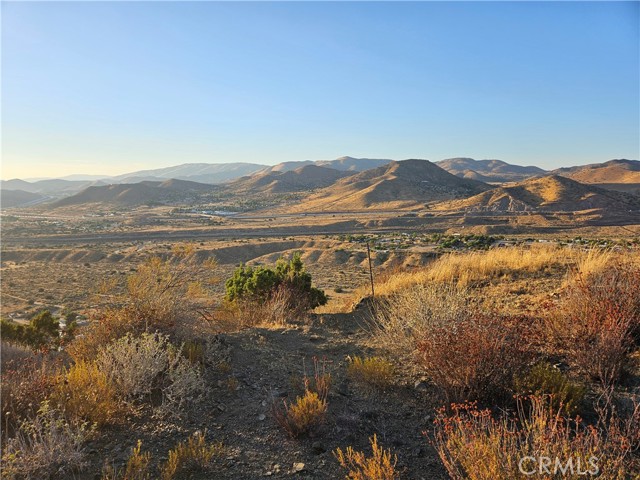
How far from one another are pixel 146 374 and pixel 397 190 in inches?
4877

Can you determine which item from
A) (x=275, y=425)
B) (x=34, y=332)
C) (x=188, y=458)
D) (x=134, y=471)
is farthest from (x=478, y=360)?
(x=34, y=332)

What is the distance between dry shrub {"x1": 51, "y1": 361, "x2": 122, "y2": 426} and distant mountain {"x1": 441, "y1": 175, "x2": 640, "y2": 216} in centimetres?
8878

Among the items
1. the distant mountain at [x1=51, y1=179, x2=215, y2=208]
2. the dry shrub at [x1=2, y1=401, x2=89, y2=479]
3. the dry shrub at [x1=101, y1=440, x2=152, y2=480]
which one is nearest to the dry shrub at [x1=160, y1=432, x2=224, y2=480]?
the dry shrub at [x1=101, y1=440, x2=152, y2=480]

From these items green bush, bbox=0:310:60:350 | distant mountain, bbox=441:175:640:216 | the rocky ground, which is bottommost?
green bush, bbox=0:310:60:350

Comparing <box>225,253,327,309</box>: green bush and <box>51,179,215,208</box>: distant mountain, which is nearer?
<box>225,253,327,309</box>: green bush

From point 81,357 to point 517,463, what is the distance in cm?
558

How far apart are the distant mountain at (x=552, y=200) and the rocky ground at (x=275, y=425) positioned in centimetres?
8658

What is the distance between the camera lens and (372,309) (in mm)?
9844

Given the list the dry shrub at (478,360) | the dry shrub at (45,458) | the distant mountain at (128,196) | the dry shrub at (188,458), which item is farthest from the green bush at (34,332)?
the distant mountain at (128,196)

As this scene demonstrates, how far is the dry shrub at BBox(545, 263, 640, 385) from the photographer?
15.3ft

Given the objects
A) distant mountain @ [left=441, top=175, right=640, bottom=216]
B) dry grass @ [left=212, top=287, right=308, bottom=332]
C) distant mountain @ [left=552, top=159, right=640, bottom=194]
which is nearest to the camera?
dry grass @ [left=212, top=287, right=308, bottom=332]

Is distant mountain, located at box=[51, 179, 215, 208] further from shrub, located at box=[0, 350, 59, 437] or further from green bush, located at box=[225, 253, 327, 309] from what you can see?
shrub, located at box=[0, 350, 59, 437]

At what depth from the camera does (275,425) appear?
169 inches

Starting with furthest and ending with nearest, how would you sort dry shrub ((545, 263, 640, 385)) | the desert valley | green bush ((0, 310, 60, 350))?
green bush ((0, 310, 60, 350)), dry shrub ((545, 263, 640, 385)), the desert valley
